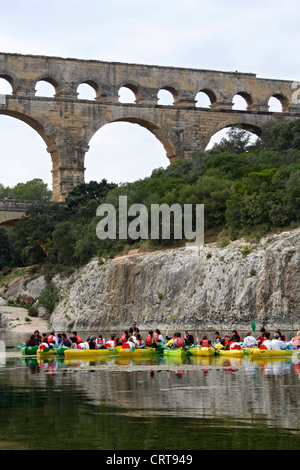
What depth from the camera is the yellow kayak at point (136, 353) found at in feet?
79.1

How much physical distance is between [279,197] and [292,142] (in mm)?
Result: 12994

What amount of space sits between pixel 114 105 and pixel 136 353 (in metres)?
31.1

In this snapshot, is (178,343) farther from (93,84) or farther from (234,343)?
(93,84)

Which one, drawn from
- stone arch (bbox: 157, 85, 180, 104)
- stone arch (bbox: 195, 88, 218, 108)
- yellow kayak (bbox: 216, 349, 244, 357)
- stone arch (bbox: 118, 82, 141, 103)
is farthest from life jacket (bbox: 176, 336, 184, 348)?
stone arch (bbox: 195, 88, 218, 108)

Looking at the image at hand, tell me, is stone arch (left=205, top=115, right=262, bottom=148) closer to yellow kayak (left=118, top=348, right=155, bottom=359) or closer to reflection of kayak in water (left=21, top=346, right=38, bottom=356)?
reflection of kayak in water (left=21, top=346, right=38, bottom=356)

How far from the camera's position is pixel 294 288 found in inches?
1305

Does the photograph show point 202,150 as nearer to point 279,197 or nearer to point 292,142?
point 292,142

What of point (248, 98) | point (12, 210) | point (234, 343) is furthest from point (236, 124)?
point (234, 343)

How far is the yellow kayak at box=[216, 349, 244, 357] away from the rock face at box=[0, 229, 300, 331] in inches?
365

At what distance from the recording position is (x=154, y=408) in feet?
42.8

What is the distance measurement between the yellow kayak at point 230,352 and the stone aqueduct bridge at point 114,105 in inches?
1171

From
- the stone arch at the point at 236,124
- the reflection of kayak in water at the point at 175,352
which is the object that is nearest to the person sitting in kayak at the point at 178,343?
the reflection of kayak in water at the point at 175,352
